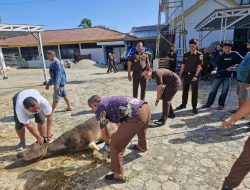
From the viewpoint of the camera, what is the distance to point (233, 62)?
17.9 feet

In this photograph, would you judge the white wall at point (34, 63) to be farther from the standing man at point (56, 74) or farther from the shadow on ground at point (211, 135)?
the shadow on ground at point (211, 135)

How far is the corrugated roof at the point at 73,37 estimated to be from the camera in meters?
23.2

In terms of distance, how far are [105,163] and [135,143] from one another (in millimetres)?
845

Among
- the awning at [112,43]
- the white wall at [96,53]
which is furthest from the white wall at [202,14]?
the white wall at [96,53]

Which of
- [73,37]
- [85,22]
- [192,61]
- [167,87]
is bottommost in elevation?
[167,87]

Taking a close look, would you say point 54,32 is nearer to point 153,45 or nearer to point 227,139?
point 153,45

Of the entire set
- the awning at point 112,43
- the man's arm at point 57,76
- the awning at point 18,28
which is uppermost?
the awning at point 18,28

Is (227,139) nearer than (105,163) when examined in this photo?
No

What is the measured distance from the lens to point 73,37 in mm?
25109

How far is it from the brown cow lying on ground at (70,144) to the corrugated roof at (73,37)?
18.4m

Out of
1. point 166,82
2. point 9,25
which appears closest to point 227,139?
point 166,82

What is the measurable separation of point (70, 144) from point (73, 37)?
75.5ft

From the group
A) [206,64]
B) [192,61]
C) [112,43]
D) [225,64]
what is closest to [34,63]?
[112,43]

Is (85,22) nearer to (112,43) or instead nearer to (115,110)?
(112,43)
